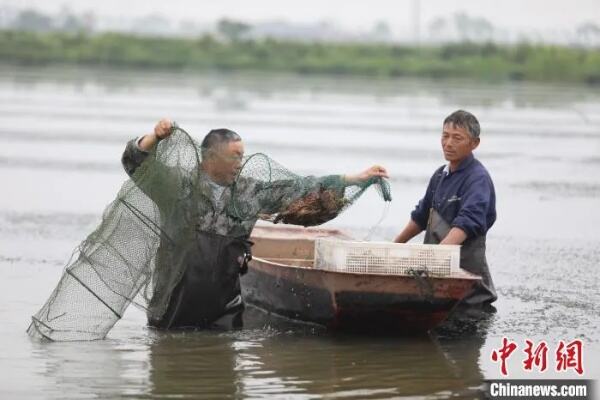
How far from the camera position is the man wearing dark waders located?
33.0ft

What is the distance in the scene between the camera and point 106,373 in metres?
9.33

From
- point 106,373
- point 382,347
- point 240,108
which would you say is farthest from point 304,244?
point 240,108

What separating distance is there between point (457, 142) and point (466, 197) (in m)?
0.42

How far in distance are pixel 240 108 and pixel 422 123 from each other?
17.6 feet

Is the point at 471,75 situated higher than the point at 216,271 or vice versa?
the point at 471,75

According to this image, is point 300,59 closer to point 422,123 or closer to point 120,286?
point 422,123

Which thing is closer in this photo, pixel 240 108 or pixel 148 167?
pixel 148 167

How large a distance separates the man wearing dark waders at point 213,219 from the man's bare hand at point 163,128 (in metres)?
0.02

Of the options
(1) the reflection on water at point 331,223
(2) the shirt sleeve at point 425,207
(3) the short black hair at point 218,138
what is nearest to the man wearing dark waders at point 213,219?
(3) the short black hair at point 218,138

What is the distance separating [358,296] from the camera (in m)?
10.2

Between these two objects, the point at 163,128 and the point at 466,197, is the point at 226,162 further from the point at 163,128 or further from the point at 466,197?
the point at 466,197

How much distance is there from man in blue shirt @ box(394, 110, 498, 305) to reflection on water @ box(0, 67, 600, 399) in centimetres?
67

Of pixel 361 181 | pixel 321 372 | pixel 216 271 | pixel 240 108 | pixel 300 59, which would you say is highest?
pixel 300 59

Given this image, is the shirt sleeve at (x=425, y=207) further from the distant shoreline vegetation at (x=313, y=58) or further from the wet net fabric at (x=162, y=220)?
the distant shoreline vegetation at (x=313, y=58)
